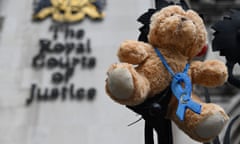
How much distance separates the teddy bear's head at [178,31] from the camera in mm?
2422

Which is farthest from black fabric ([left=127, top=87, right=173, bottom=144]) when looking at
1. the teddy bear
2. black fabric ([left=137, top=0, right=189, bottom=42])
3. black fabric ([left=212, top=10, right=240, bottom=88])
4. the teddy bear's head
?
black fabric ([left=212, top=10, right=240, bottom=88])

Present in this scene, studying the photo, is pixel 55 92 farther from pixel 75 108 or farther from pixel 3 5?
pixel 3 5

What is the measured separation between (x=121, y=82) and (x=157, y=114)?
12.3 inches

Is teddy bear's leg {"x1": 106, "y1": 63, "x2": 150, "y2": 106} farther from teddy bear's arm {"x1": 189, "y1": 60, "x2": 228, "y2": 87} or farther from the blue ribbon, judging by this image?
teddy bear's arm {"x1": 189, "y1": 60, "x2": 228, "y2": 87}

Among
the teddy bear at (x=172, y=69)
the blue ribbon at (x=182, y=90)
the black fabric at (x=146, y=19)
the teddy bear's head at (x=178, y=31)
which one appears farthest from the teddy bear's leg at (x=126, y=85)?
the black fabric at (x=146, y=19)

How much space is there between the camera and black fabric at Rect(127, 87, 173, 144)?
2.38 metres

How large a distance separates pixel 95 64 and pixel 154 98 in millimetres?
3205

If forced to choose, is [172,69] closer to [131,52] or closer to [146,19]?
[131,52]

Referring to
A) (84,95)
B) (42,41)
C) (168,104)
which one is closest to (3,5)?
(42,41)

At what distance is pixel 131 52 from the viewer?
7.70 ft

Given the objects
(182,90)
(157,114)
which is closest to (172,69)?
(182,90)

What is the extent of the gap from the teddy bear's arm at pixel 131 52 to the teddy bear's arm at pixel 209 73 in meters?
0.31

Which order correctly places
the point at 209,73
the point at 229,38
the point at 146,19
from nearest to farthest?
1. the point at 209,73
2. the point at 146,19
3. the point at 229,38

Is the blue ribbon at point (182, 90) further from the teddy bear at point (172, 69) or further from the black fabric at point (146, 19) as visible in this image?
the black fabric at point (146, 19)
